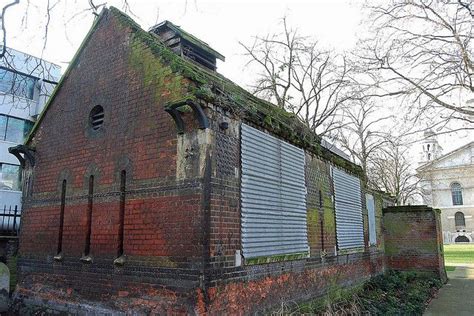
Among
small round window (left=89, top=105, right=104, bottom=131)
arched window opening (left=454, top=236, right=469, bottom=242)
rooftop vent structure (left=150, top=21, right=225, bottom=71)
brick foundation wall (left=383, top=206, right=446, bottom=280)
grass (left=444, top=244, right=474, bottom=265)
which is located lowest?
grass (left=444, top=244, right=474, bottom=265)

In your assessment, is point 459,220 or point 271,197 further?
point 459,220

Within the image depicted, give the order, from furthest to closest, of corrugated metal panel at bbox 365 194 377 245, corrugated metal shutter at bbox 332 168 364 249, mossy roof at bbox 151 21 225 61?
corrugated metal panel at bbox 365 194 377 245
corrugated metal shutter at bbox 332 168 364 249
mossy roof at bbox 151 21 225 61

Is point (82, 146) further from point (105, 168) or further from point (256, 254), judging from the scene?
point (256, 254)

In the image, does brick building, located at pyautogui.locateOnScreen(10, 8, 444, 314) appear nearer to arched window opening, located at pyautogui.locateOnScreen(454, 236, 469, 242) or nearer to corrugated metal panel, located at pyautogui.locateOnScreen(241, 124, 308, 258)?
corrugated metal panel, located at pyautogui.locateOnScreen(241, 124, 308, 258)

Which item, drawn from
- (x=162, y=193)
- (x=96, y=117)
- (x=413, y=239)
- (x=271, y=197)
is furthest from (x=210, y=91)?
(x=413, y=239)

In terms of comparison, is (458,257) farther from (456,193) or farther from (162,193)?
(456,193)

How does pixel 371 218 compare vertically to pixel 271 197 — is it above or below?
below

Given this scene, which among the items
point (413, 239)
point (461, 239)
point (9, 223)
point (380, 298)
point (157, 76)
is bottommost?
point (461, 239)

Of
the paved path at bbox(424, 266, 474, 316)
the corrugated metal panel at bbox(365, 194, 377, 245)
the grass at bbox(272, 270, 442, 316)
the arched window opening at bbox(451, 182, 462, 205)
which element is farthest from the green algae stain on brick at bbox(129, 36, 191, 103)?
the arched window opening at bbox(451, 182, 462, 205)

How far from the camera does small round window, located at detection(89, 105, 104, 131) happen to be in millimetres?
8266

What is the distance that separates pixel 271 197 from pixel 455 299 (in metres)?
8.65

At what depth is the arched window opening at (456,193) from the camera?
64250 mm

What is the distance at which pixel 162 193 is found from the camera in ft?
21.5

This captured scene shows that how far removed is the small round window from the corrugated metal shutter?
23.3 feet
